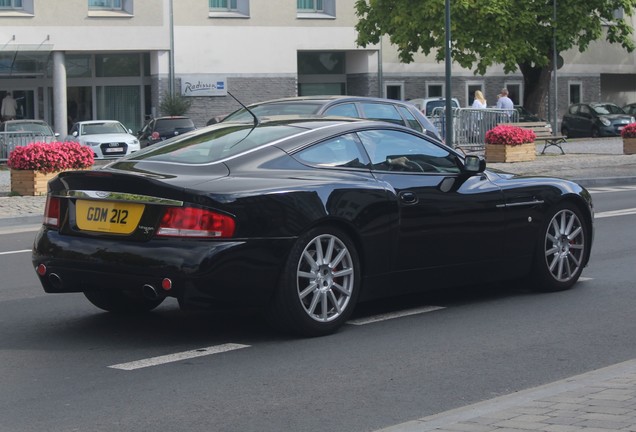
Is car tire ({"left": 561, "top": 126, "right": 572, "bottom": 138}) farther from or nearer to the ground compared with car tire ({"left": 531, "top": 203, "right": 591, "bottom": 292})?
farther from the ground

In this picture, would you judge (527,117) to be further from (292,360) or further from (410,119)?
(292,360)

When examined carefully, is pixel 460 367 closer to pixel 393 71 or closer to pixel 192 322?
pixel 192 322

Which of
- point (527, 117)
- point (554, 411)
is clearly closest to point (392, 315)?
point (554, 411)

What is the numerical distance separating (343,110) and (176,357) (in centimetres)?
896

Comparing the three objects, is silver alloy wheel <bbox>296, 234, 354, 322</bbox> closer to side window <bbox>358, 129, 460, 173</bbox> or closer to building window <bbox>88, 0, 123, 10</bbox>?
side window <bbox>358, 129, 460, 173</bbox>

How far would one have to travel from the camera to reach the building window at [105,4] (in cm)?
4703

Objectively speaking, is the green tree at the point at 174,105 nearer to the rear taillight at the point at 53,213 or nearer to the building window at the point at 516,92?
the building window at the point at 516,92

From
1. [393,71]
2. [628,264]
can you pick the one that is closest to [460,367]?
[628,264]

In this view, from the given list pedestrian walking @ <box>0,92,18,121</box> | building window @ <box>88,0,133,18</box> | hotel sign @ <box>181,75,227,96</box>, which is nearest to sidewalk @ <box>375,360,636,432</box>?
building window @ <box>88,0,133,18</box>

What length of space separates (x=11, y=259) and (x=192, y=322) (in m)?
4.87

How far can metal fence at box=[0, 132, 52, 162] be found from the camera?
102ft

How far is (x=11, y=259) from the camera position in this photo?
43.4 ft

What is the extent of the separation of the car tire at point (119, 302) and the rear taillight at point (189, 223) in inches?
54.5

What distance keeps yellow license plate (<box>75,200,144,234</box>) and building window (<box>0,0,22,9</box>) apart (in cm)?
3930
